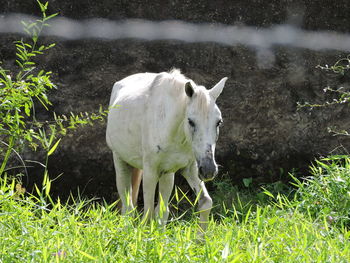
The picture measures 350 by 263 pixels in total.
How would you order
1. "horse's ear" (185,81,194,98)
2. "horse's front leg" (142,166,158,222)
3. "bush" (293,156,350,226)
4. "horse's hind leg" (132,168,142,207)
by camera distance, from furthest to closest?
"horse's hind leg" (132,168,142,207) < "horse's front leg" (142,166,158,222) < "horse's ear" (185,81,194,98) < "bush" (293,156,350,226)

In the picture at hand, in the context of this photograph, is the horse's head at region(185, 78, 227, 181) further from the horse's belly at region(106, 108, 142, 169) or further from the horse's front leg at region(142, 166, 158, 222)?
the horse's belly at region(106, 108, 142, 169)

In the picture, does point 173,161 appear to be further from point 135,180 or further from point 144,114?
point 135,180

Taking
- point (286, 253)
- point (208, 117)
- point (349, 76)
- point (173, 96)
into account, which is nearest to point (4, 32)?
point (173, 96)

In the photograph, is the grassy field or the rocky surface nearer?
the grassy field

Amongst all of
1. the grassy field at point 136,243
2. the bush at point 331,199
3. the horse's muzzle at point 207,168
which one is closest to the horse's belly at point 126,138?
the horse's muzzle at point 207,168

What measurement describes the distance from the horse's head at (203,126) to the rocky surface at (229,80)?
107 inches

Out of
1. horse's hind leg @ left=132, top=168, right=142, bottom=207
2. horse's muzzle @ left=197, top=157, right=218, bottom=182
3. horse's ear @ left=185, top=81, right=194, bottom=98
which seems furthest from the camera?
horse's hind leg @ left=132, top=168, right=142, bottom=207

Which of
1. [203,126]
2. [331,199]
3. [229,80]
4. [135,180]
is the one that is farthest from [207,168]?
[229,80]

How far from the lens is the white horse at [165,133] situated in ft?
18.1

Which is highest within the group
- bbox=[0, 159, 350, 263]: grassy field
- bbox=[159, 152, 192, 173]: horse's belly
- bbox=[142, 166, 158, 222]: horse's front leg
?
bbox=[0, 159, 350, 263]: grassy field

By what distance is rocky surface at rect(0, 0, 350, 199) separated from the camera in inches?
321

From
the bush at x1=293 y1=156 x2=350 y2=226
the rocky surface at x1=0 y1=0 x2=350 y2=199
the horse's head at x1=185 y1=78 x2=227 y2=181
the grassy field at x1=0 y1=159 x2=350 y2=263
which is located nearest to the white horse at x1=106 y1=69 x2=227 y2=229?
the horse's head at x1=185 y1=78 x2=227 y2=181

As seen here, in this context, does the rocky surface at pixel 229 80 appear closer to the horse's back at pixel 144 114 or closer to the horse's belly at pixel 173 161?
the horse's back at pixel 144 114

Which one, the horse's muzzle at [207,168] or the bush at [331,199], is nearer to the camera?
the horse's muzzle at [207,168]
